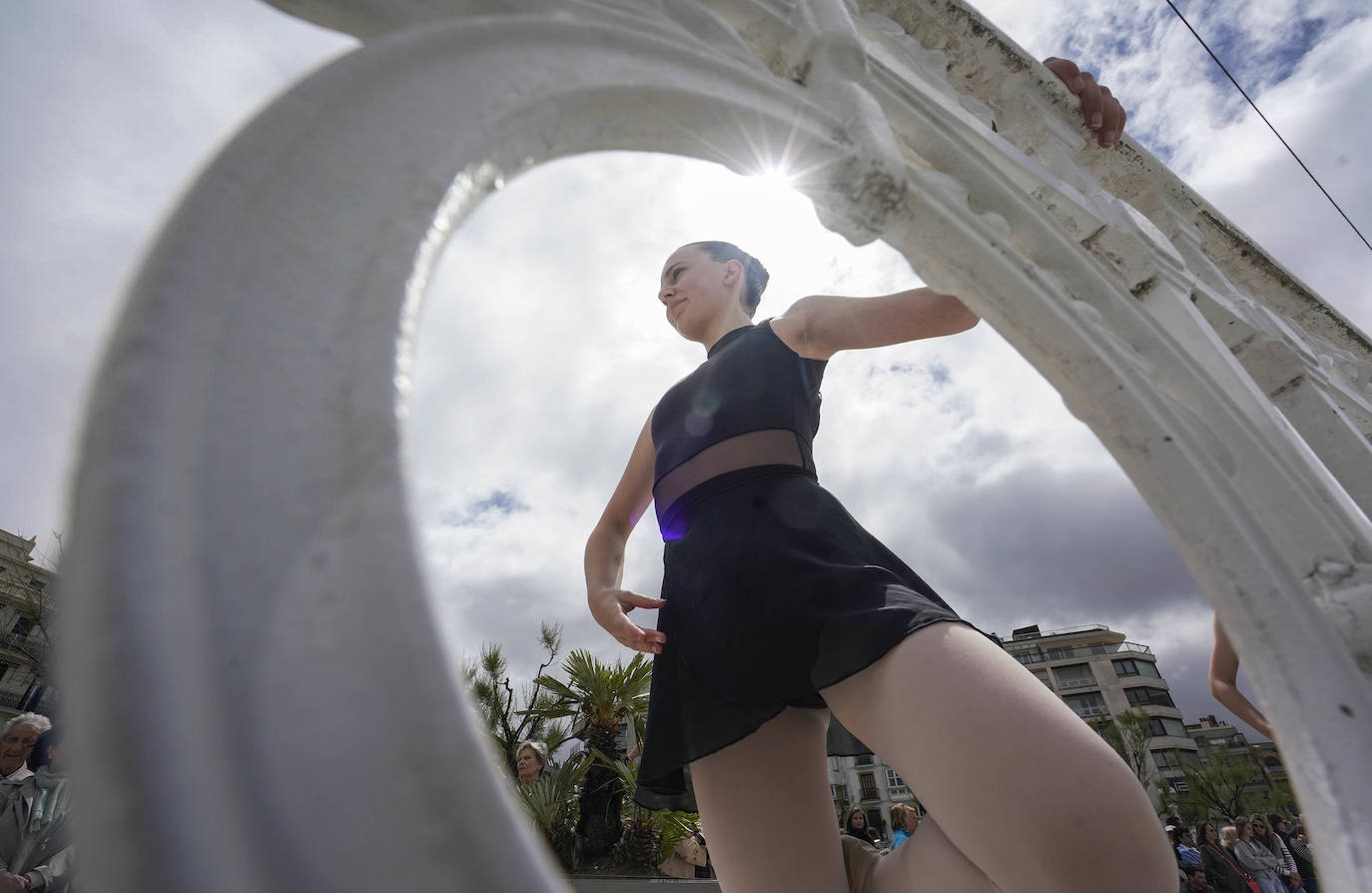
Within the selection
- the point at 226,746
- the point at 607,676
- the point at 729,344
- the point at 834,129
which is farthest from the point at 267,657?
the point at 607,676

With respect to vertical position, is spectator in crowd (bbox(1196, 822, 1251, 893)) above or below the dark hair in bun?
below

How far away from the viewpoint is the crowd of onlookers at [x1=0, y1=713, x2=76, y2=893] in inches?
103

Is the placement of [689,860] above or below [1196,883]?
above

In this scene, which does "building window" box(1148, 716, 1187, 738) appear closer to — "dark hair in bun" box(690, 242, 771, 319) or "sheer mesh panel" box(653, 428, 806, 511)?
"dark hair in bun" box(690, 242, 771, 319)

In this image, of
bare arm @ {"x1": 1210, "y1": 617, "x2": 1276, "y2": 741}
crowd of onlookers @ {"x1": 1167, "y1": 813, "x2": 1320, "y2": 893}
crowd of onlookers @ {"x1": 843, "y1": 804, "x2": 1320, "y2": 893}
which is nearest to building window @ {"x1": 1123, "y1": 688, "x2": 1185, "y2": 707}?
crowd of onlookers @ {"x1": 843, "y1": 804, "x2": 1320, "y2": 893}

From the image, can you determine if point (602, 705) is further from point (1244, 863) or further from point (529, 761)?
point (1244, 863)

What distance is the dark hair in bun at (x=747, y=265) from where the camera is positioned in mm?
1862

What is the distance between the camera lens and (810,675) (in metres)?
0.95

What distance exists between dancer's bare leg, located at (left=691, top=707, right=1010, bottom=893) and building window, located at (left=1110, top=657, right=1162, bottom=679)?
5278 centimetres

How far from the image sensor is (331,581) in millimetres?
303

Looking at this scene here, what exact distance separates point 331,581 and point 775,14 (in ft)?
3.53

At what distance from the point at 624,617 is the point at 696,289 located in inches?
36.4

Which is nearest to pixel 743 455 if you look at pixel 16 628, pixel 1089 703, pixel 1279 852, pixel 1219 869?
pixel 1219 869

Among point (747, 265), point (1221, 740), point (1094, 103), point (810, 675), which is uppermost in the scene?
point (1094, 103)
